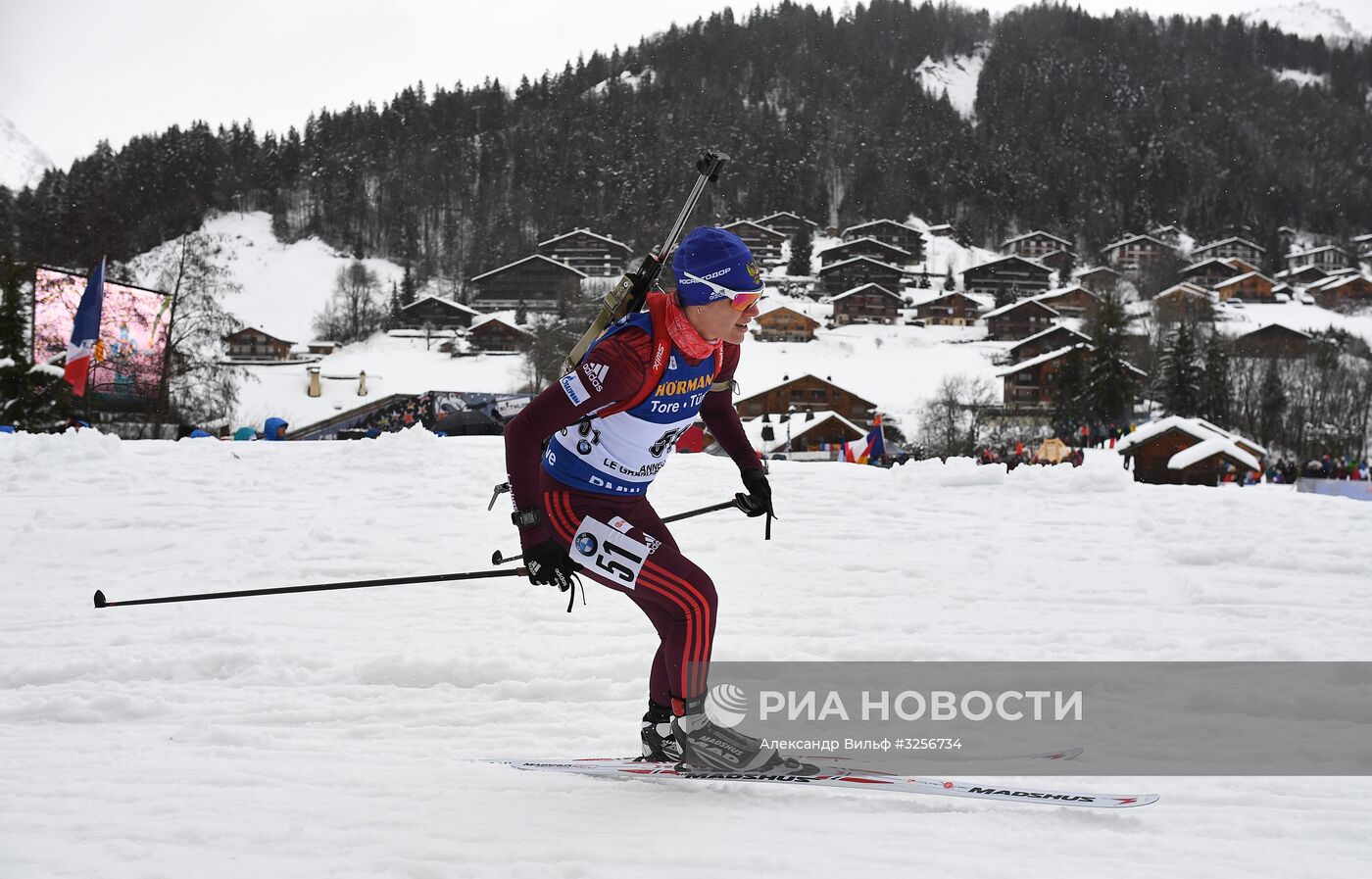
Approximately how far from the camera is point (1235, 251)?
97375mm

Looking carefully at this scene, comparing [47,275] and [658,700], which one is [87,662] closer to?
[658,700]

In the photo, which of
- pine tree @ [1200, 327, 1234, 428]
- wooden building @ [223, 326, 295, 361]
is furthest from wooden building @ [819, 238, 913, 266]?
wooden building @ [223, 326, 295, 361]

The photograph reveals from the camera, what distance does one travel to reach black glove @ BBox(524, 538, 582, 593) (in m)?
3.01

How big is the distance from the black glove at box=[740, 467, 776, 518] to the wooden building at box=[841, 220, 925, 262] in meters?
Answer: 90.2

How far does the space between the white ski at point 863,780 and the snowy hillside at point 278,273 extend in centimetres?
6613

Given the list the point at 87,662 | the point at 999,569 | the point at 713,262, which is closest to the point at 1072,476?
the point at 999,569

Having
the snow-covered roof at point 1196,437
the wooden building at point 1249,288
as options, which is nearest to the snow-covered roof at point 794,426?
the snow-covered roof at point 1196,437

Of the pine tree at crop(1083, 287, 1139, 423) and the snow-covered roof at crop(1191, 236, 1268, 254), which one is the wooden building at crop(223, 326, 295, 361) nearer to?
the pine tree at crop(1083, 287, 1139, 423)

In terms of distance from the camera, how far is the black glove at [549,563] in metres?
3.01

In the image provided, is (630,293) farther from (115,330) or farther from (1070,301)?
(1070,301)

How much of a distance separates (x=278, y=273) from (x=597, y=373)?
91.3 m

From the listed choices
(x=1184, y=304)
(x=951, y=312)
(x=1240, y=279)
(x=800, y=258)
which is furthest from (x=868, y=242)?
(x=1240, y=279)

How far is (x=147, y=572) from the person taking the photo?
23.7ft

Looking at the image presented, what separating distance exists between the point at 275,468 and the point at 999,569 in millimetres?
8514
